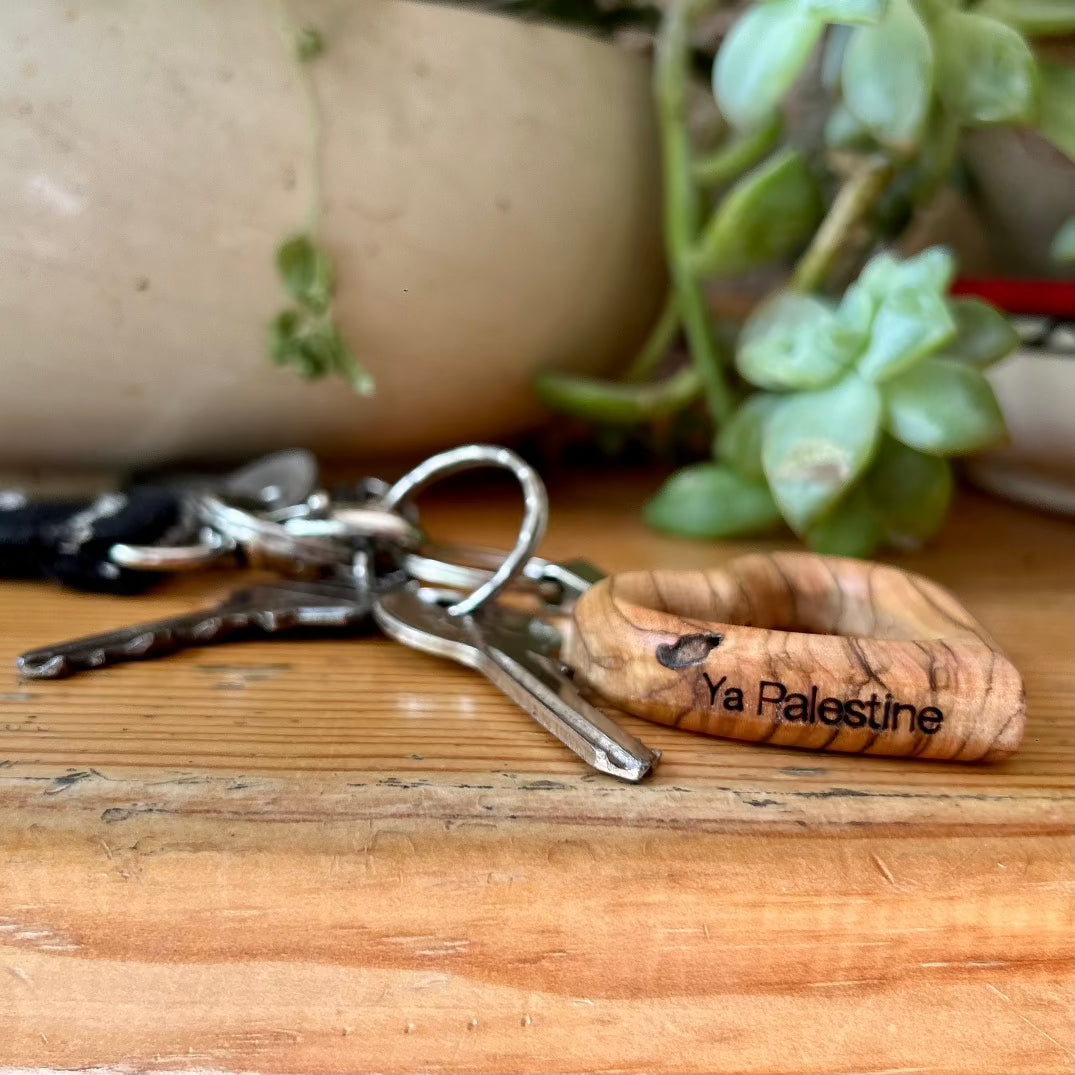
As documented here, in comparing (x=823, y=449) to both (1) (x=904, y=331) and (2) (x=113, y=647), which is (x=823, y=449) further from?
(2) (x=113, y=647)

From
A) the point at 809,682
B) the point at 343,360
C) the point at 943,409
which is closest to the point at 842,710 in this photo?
the point at 809,682

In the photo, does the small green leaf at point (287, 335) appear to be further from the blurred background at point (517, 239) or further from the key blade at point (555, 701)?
the key blade at point (555, 701)

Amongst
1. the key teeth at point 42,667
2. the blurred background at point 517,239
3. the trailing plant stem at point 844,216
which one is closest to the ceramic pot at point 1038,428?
the blurred background at point 517,239

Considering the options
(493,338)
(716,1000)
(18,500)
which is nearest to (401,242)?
(493,338)

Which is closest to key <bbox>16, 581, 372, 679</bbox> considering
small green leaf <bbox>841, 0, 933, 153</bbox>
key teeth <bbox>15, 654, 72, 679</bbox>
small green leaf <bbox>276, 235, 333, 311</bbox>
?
key teeth <bbox>15, 654, 72, 679</bbox>

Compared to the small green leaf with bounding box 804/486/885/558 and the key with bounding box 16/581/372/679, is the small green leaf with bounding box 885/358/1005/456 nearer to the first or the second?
the small green leaf with bounding box 804/486/885/558
